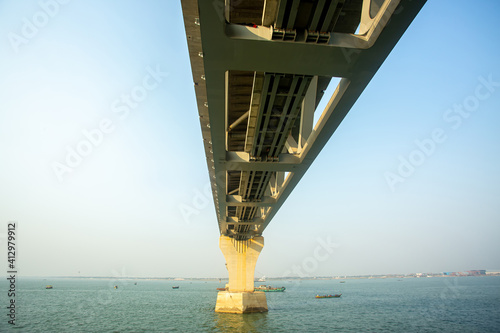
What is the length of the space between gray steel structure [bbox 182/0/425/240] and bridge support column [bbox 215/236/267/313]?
2509 cm

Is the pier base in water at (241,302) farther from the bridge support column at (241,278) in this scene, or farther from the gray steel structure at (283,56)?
the gray steel structure at (283,56)

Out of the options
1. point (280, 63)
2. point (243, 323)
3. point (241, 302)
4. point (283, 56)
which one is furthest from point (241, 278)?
point (283, 56)

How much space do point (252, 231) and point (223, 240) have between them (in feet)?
13.7

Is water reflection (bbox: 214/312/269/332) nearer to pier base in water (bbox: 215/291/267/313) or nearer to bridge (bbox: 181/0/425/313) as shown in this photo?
pier base in water (bbox: 215/291/267/313)

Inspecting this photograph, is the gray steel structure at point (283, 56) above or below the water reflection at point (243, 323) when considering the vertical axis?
above

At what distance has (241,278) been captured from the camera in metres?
36.4

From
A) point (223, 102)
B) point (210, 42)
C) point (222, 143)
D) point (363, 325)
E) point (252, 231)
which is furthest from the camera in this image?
point (252, 231)

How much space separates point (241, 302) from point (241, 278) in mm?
3403

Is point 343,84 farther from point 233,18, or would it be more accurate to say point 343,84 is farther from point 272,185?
point 272,185

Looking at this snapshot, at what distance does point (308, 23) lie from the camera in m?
7.15

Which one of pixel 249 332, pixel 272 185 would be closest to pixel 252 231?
pixel 249 332

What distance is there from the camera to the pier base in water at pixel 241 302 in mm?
33562

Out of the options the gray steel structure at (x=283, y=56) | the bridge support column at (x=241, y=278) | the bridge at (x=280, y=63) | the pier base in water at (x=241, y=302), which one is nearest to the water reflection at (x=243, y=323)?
the pier base in water at (x=241, y=302)

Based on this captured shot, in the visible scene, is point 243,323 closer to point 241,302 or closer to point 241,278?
point 241,302
